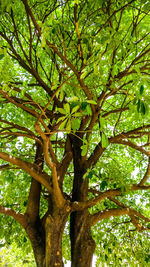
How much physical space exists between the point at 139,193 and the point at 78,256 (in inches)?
128

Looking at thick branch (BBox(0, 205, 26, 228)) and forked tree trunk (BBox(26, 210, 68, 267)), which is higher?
thick branch (BBox(0, 205, 26, 228))

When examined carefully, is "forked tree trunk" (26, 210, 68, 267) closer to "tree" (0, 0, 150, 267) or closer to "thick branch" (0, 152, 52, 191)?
"tree" (0, 0, 150, 267)

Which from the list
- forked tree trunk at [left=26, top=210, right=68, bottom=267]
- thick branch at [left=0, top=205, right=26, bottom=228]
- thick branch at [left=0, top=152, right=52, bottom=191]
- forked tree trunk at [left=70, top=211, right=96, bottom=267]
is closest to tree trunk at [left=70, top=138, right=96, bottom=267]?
forked tree trunk at [left=70, top=211, right=96, bottom=267]

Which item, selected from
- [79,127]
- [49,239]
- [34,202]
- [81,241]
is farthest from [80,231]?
[79,127]

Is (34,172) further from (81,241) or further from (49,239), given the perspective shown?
(81,241)

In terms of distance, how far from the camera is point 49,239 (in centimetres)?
345

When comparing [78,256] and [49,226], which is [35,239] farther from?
[78,256]

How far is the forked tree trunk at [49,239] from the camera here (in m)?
3.34

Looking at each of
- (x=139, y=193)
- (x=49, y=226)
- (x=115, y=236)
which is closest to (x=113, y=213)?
(x=49, y=226)

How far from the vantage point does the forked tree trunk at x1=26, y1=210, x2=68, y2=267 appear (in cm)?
334

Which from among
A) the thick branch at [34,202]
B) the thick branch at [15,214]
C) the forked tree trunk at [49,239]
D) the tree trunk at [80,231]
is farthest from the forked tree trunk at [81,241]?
the thick branch at [15,214]

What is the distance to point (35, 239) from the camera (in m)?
3.76

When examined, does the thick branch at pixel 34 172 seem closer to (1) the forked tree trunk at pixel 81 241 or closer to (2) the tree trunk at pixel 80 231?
(2) the tree trunk at pixel 80 231

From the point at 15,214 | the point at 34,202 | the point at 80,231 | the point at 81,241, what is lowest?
the point at 81,241
